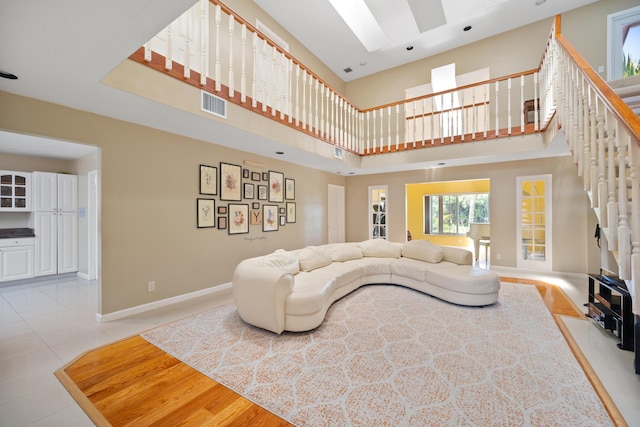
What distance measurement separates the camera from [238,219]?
4.67m

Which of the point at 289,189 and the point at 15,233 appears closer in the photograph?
the point at 15,233

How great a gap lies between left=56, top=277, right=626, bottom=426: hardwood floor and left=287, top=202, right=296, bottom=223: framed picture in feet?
11.9

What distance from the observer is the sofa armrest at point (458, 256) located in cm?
423

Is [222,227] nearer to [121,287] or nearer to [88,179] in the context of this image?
[121,287]

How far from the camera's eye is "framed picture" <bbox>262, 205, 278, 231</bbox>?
5191mm

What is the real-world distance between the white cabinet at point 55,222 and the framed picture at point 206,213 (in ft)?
11.7

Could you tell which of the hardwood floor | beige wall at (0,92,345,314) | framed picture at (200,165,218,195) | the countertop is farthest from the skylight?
the countertop

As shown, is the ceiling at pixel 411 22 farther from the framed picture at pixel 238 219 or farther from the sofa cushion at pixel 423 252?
the sofa cushion at pixel 423 252

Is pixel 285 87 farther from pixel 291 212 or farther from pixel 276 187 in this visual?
pixel 291 212

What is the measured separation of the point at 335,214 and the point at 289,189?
83.3 inches

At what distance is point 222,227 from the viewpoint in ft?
14.4

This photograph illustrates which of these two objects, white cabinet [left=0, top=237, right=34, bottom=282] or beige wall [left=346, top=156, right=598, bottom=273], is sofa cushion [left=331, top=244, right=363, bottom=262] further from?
white cabinet [left=0, top=237, right=34, bottom=282]

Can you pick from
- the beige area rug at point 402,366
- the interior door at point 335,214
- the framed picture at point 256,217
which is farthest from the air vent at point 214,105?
the interior door at point 335,214

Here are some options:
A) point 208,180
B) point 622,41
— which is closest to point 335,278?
point 208,180
